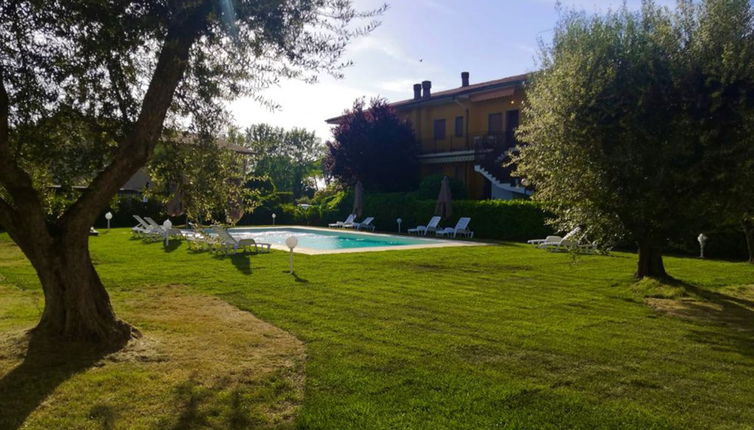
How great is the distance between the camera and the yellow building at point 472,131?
2795cm

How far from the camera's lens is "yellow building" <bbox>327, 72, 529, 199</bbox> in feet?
91.7

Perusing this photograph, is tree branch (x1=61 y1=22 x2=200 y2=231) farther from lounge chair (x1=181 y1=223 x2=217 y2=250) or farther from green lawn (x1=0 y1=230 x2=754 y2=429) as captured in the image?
green lawn (x1=0 y1=230 x2=754 y2=429)

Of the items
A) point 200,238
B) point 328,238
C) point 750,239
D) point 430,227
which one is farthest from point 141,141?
point 430,227

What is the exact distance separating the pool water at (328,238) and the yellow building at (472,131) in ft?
22.7

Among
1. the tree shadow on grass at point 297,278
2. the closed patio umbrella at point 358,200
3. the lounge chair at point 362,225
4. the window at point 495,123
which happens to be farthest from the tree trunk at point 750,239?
the closed patio umbrella at point 358,200

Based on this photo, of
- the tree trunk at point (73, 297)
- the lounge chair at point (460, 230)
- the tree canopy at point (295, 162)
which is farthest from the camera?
the tree canopy at point (295, 162)

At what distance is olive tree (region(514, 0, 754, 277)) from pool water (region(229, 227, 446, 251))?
11081 millimetres

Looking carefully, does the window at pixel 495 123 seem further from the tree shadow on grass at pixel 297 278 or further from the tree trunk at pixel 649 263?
the tree shadow on grass at pixel 297 278

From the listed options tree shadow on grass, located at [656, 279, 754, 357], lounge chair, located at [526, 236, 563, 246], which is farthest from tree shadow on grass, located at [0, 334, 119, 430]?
lounge chair, located at [526, 236, 563, 246]

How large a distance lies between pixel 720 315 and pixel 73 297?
8.41 metres

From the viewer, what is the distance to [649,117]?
8.64 metres

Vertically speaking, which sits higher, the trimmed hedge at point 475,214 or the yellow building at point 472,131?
the yellow building at point 472,131

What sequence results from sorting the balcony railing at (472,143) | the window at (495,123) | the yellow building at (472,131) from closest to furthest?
1. the yellow building at (472,131)
2. the balcony railing at (472,143)
3. the window at (495,123)

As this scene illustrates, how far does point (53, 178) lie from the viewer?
6.10 m
